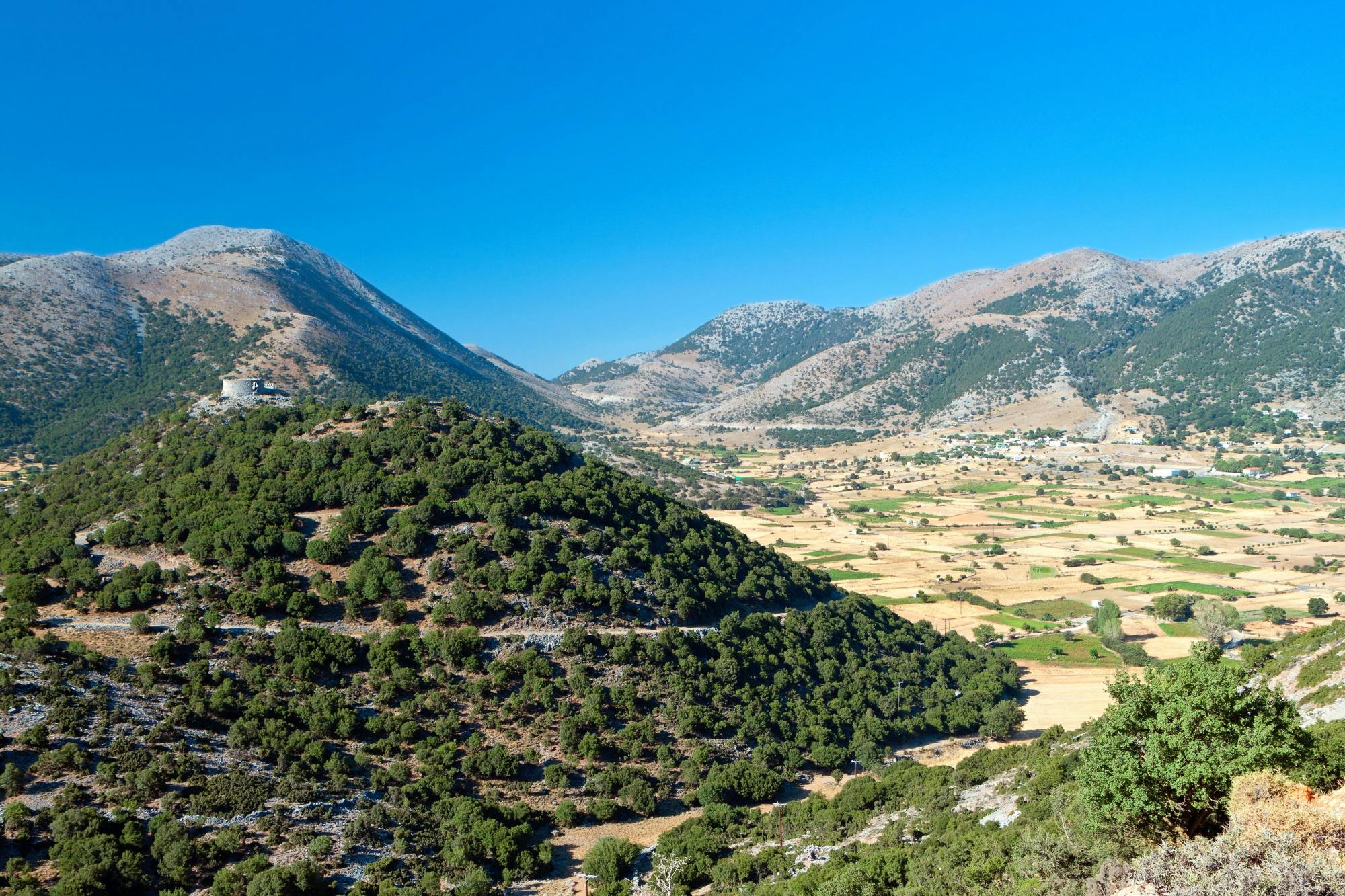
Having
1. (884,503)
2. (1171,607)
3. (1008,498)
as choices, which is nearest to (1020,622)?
(1171,607)

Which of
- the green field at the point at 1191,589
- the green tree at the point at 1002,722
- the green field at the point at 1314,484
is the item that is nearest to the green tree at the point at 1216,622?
the green field at the point at 1191,589

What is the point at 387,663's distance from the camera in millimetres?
34031

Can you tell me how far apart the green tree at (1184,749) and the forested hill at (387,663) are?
1955 centimetres

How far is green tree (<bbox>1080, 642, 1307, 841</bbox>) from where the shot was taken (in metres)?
14.6

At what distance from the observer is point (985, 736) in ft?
131

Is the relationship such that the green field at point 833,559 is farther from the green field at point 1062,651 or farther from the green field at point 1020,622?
the green field at point 1062,651

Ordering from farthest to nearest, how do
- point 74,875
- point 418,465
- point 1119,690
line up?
point 418,465
point 74,875
point 1119,690

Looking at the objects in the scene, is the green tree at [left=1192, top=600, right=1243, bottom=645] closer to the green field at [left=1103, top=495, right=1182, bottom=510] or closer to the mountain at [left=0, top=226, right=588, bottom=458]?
the green field at [left=1103, top=495, right=1182, bottom=510]

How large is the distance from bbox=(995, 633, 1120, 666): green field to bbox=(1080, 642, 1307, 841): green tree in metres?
38.0

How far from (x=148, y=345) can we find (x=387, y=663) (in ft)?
443

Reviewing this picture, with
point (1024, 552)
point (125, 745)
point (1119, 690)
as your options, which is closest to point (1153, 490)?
point (1024, 552)

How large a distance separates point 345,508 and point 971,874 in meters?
35.6

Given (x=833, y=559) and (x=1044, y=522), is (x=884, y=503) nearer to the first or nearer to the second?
(x=1044, y=522)

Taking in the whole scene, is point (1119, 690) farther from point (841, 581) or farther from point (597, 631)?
point (841, 581)
